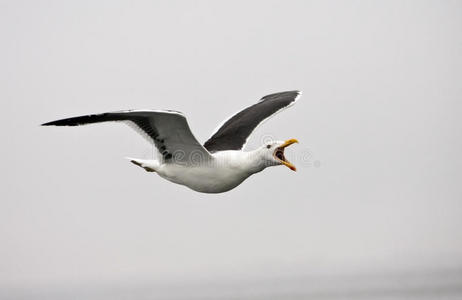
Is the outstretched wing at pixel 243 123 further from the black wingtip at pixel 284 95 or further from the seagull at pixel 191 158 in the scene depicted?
the seagull at pixel 191 158

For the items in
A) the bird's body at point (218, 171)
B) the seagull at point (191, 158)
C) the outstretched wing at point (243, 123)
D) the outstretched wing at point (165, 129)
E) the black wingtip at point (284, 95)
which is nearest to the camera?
the outstretched wing at point (165, 129)

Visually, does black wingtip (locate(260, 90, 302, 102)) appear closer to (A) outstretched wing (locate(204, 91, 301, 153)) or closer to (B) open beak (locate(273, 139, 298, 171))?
(A) outstretched wing (locate(204, 91, 301, 153))

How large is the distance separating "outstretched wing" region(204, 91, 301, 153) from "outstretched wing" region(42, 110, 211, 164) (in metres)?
1.23

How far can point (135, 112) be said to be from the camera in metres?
11.0

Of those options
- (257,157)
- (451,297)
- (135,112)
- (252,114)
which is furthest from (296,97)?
(451,297)

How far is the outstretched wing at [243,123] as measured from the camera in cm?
1391

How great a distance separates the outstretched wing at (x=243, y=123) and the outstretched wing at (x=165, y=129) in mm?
1231

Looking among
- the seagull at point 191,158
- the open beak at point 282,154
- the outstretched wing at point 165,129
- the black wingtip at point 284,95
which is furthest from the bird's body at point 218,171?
the black wingtip at point 284,95

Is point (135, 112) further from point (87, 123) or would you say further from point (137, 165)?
point (137, 165)

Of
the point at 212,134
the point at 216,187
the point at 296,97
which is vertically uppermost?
the point at 296,97

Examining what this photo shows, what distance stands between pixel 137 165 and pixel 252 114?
10.3 feet

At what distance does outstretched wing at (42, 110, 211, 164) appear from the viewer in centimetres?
1105

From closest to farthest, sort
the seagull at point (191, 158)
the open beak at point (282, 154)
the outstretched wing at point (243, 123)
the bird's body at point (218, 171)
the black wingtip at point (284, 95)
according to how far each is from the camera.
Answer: the seagull at point (191, 158)
the open beak at point (282, 154)
the bird's body at point (218, 171)
the outstretched wing at point (243, 123)
the black wingtip at point (284, 95)

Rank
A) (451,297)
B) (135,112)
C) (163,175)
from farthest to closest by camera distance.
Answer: (451,297) → (163,175) → (135,112)
